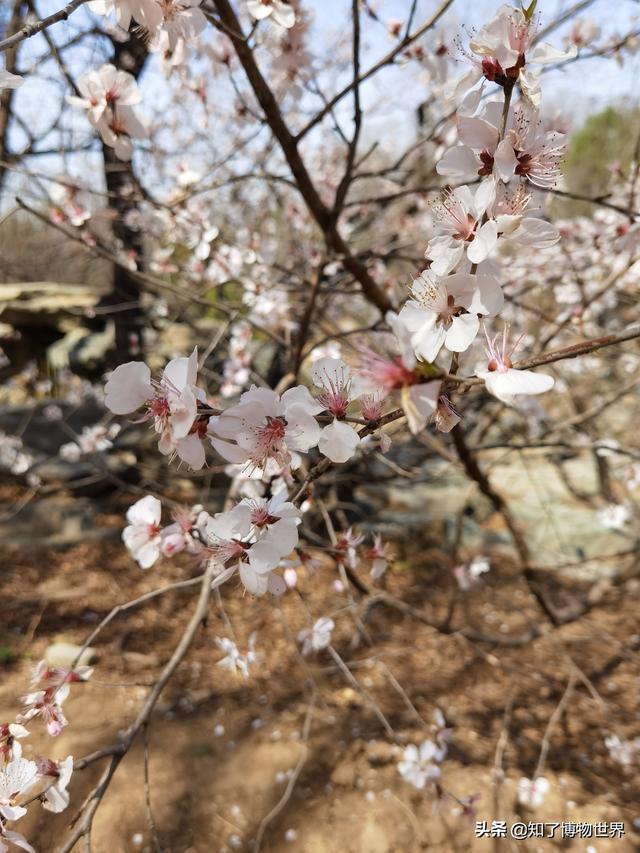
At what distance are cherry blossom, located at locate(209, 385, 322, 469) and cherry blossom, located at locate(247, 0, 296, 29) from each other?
32.7 inches

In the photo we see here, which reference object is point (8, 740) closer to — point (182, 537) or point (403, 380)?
point (182, 537)

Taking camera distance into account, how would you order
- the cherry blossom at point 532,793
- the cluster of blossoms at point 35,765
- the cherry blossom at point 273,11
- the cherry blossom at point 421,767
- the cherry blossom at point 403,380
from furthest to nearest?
1. the cherry blossom at point 532,793
2. the cherry blossom at point 421,767
3. the cherry blossom at point 273,11
4. the cluster of blossoms at point 35,765
5. the cherry blossom at point 403,380

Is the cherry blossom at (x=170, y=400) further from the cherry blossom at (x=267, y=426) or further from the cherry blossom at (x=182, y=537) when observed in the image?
the cherry blossom at (x=182, y=537)

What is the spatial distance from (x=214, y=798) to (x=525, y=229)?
200cm

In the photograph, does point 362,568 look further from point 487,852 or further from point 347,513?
point 487,852

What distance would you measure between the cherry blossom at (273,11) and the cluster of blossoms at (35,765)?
52.5 inches

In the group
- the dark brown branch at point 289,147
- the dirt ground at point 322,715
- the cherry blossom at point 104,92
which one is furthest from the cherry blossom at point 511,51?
the dirt ground at point 322,715

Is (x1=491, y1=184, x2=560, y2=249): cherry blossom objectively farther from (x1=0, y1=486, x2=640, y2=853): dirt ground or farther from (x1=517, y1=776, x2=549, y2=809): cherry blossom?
(x1=517, y1=776, x2=549, y2=809): cherry blossom

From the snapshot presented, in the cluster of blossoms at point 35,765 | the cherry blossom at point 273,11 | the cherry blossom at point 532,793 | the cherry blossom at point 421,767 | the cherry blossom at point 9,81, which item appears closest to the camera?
the cherry blossom at point 9,81

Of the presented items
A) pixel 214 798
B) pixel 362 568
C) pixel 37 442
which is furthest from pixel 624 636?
pixel 37 442

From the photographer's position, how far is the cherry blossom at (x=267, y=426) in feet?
2.11

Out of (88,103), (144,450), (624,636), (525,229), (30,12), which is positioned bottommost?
(624,636)

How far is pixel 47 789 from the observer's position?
36.5 inches

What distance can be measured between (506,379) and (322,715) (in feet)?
7.03
